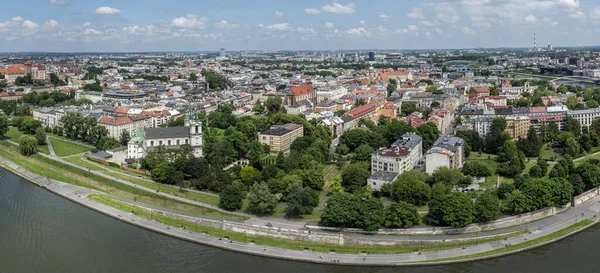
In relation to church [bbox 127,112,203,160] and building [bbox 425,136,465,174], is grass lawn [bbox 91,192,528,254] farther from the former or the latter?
church [bbox 127,112,203,160]

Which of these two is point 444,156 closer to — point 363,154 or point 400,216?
point 363,154

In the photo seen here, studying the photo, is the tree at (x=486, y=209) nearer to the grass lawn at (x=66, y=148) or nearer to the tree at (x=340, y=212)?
the tree at (x=340, y=212)

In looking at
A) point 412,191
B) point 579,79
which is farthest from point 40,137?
point 579,79

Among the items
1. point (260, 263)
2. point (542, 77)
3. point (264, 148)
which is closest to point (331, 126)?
point (264, 148)

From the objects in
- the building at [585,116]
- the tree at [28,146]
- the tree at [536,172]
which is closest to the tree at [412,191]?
the tree at [536,172]

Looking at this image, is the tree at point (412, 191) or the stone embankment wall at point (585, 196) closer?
the tree at point (412, 191)

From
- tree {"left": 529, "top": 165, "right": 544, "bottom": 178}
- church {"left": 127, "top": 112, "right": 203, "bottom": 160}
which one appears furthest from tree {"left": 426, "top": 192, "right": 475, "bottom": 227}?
church {"left": 127, "top": 112, "right": 203, "bottom": 160}

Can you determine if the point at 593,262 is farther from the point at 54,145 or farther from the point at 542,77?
the point at 542,77
